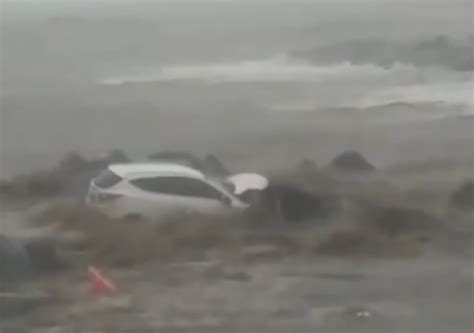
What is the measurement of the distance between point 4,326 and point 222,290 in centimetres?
32

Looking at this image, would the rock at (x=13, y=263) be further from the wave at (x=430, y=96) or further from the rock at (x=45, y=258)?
the wave at (x=430, y=96)

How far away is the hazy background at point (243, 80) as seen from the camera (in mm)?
1351

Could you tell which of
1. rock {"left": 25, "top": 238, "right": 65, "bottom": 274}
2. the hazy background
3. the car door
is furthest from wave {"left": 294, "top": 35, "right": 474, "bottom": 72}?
rock {"left": 25, "top": 238, "right": 65, "bottom": 274}

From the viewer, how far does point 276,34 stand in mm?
1356

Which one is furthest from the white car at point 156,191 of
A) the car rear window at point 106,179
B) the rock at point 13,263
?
the rock at point 13,263

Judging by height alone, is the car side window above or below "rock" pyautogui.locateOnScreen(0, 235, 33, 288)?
above

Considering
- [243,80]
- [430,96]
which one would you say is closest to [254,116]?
[243,80]

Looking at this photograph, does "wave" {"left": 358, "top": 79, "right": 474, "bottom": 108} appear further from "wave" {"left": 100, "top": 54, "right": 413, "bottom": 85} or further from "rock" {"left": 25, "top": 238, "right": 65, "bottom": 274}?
"rock" {"left": 25, "top": 238, "right": 65, "bottom": 274}

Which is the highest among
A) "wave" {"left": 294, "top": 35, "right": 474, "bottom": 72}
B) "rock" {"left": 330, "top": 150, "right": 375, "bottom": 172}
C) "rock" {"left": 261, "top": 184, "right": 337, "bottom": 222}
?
"wave" {"left": 294, "top": 35, "right": 474, "bottom": 72}

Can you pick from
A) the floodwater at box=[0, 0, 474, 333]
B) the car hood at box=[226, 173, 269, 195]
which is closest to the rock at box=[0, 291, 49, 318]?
the floodwater at box=[0, 0, 474, 333]

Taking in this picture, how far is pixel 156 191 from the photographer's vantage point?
1341 mm

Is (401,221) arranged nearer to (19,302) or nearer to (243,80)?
(243,80)

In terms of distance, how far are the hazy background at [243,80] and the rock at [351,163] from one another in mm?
11

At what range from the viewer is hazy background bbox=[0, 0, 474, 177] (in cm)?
135
